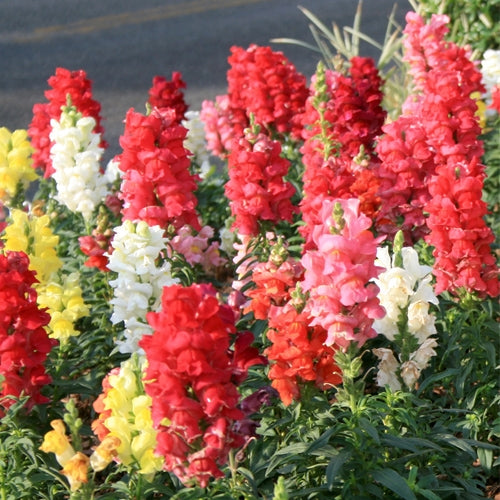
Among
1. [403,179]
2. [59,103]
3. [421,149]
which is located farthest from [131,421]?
[59,103]

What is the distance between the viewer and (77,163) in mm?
5879

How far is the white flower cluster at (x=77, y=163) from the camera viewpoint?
5.87 meters

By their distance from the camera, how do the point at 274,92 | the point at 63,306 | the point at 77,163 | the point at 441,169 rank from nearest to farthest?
the point at 441,169 < the point at 63,306 < the point at 77,163 < the point at 274,92

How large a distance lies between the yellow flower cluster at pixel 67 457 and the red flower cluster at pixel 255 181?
1942mm

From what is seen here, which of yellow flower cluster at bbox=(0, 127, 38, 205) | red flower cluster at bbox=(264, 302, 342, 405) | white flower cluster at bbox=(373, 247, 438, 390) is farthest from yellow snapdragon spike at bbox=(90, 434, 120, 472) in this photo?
yellow flower cluster at bbox=(0, 127, 38, 205)

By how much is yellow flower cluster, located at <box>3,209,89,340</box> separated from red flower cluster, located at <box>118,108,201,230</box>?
427 millimetres

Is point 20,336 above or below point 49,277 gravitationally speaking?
below

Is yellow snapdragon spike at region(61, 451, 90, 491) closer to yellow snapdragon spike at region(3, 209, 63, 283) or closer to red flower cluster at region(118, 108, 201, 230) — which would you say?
yellow snapdragon spike at region(3, 209, 63, 283)

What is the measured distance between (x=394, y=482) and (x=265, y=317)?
93 centimetres

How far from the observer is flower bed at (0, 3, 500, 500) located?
11.3ft

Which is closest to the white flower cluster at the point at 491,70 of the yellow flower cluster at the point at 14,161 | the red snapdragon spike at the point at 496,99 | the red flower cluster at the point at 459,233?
the red snapdragon spike at the point at 496,99

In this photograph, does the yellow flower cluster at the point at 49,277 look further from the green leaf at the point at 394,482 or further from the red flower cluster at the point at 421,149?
the green leaf at the point at 394,482

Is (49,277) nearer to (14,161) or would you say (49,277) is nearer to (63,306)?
(63,306)

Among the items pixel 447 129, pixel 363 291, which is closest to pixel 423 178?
pixel 447 129
